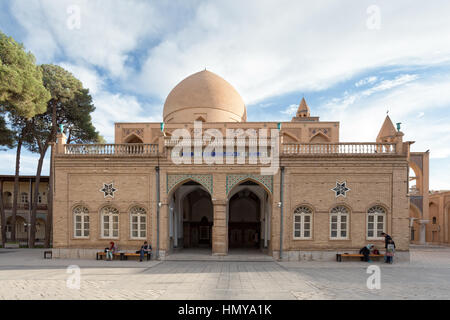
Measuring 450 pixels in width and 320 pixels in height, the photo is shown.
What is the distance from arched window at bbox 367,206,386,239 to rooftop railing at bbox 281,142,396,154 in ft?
9.80

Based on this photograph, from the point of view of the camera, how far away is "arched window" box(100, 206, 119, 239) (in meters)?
13.6

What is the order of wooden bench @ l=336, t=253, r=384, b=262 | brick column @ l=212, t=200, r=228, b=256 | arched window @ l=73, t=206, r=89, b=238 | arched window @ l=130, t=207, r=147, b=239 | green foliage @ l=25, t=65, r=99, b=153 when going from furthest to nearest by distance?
green foliage @ l=25, t=65, r=99, b=153 → arched window @ l=73, t=206, r=89, b=238 → arched window @ l=130, t=207, r=147, b=239 → brick column @ l=212, t=200, r=228, b=256 → wooden bench @ l=336, t=253, r=384, b=262

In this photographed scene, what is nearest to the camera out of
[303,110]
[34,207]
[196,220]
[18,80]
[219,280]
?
[219,280]

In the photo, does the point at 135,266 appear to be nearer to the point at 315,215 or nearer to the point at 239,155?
the point at 239,155

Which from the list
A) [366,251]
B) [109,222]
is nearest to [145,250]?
[109,222]

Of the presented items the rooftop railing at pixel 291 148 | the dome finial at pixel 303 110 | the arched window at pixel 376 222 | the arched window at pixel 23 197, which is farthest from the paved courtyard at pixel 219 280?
the arched window at pixel 23 197

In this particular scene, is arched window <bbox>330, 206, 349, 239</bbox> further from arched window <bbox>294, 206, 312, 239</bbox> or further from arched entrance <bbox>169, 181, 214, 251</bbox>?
arched entrance <bbox>169, 181, 214, 251</bbox>

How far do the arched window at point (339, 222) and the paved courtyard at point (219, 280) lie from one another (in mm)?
1425

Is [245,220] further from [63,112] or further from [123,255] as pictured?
[63,112]

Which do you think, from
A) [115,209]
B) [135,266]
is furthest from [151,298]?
[115,209]

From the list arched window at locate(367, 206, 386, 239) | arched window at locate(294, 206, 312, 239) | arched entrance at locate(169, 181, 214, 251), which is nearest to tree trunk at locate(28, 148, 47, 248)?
arched entrance at locate(169, 181, 214, 251)

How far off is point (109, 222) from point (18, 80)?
9319 mm

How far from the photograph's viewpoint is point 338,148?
43.8ft

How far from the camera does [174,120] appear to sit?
2109cm
